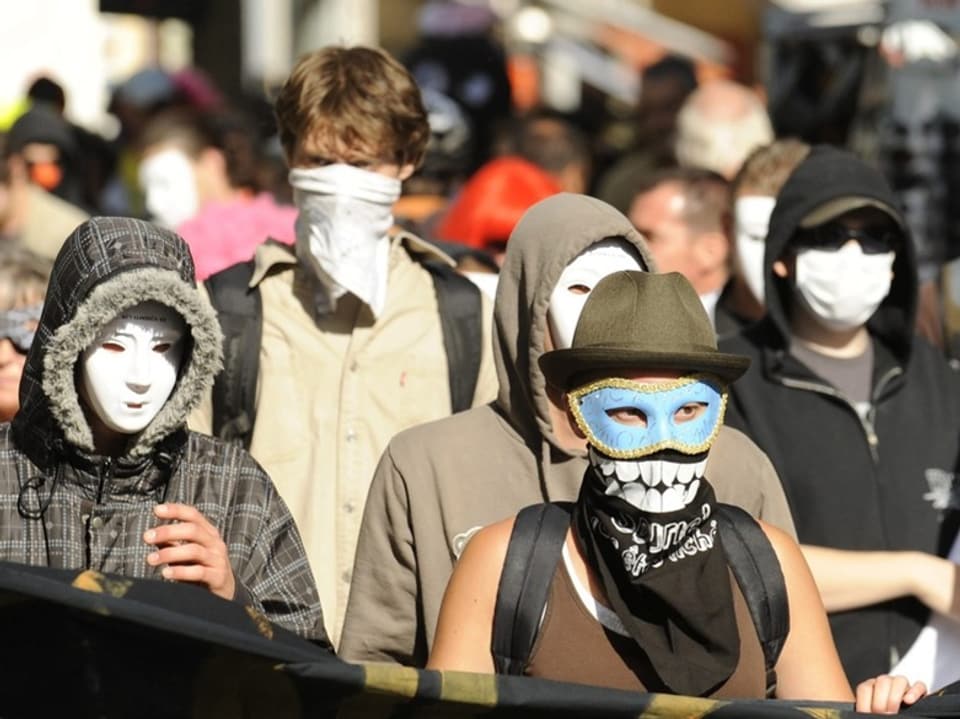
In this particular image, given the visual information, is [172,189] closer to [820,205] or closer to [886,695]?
[820,205]

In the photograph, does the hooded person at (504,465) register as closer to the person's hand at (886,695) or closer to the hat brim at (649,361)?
the hat brim at (649,361)

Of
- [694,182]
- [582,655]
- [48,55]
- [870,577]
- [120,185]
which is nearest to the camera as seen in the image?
[582,655]

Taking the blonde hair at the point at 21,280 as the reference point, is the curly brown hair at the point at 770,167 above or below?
above

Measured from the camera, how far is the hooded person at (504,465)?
15.3 ft

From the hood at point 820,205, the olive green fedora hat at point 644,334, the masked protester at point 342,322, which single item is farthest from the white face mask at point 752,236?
the olive green fedora hat at point 644,334

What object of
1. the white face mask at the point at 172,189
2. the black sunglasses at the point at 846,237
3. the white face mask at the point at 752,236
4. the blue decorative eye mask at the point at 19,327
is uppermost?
the white face mask at the point at 172,189

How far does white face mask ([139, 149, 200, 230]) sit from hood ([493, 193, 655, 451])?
4.31 m

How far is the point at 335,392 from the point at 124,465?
1.15 meters

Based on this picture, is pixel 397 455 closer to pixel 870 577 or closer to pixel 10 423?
pixel 10 423

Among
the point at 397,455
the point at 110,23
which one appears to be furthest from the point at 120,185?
the point at 110,23

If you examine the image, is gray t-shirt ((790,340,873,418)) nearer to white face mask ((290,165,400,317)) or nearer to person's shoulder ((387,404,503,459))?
white face mask ((290,165,400,317))

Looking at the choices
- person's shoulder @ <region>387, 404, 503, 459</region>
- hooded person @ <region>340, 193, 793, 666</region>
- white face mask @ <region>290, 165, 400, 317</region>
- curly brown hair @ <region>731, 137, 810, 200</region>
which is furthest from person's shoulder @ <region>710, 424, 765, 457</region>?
curly brown hair @ <region>731, 137, 810, 200</region>

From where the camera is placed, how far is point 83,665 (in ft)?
11.9

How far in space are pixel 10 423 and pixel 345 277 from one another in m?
1.23
